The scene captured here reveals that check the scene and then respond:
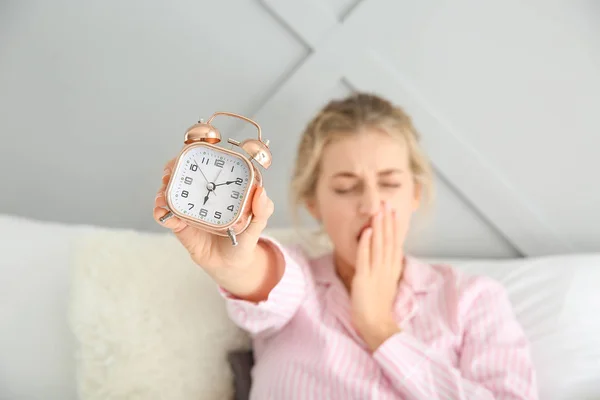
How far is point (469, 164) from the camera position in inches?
A: 51.7

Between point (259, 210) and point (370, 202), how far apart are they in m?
0.34

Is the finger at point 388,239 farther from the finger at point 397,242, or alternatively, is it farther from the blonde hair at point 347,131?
the blonde hair at point 347,131

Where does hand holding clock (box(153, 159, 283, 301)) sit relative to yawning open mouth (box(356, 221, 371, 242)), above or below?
below

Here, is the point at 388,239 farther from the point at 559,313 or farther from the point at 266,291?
the point at 559,313

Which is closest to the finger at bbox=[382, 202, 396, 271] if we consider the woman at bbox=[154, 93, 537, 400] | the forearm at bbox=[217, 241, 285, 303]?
the woman at bbox=[154, 93, 537, 400]

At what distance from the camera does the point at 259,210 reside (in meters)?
0.71

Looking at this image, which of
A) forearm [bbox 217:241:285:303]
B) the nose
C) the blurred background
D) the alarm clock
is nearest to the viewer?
the alarm clock

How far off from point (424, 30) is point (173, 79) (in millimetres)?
630

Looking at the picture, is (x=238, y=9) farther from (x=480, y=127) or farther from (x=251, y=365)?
(x=251, y=365)

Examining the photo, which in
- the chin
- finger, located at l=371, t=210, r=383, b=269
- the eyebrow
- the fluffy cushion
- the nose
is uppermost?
the eyebrow

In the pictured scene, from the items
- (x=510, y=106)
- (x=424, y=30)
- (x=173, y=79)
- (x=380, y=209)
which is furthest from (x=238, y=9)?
(x=510, y=106)

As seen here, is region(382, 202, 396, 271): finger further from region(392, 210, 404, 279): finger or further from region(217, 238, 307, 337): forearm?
region(217, 238, 307, 337): forearm

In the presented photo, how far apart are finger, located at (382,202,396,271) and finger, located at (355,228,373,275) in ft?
0.10

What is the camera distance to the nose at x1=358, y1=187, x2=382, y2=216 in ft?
3.24
